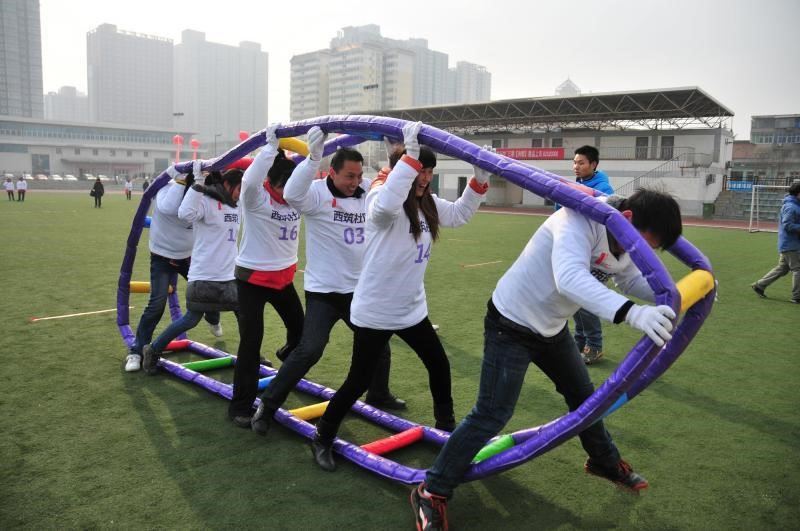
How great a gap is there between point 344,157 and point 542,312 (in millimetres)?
1949

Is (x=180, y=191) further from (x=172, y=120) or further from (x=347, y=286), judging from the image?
(x=172, y=120)

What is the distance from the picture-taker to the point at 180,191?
5.74 m

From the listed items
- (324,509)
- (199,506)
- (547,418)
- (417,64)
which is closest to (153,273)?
(199,506)

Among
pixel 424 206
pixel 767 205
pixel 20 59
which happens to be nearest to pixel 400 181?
pixel 424 206

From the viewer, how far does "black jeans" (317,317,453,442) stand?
3.75 metres

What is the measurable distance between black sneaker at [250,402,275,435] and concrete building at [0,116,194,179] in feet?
312

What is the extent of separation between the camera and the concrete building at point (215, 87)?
546ft

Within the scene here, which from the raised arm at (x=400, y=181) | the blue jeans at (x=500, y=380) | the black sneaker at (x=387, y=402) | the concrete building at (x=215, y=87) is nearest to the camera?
the blue jeans at (x=500, y=380)

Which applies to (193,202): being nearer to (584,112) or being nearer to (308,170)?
(308,170)

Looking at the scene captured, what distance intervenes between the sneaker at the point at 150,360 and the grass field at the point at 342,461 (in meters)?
0.09

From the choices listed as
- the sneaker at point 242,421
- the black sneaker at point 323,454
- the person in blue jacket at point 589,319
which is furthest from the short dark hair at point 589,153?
the sneaker at point 242,421

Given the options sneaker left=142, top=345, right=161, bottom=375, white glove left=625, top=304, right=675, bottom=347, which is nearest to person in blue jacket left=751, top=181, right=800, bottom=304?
white glove left=625, top=304, right=675, bottom=347

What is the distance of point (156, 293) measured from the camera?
6.04 m

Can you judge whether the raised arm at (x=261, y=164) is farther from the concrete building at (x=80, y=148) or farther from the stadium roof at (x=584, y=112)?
the concrete building at (x=80, y=148)
